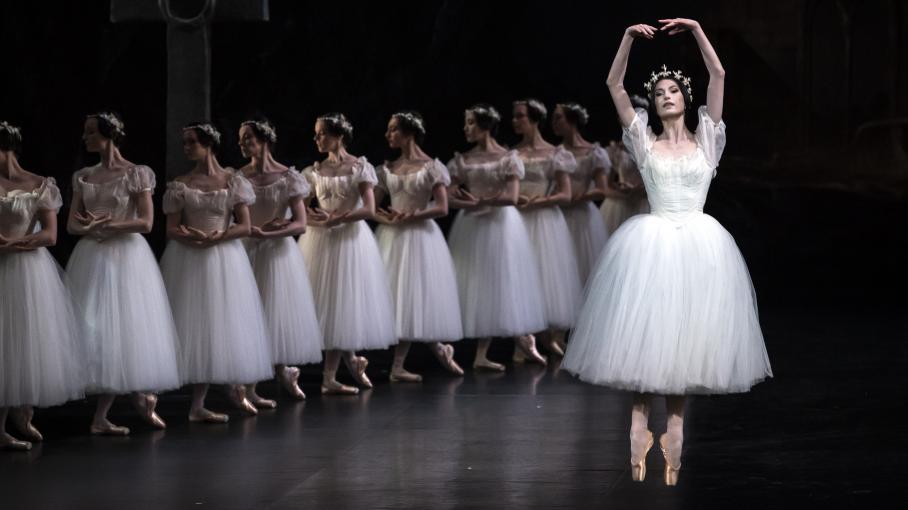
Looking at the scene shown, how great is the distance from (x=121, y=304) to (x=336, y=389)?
153 centimetres

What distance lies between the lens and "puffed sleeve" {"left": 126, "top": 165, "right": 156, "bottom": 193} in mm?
7004

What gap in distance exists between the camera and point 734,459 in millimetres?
6191

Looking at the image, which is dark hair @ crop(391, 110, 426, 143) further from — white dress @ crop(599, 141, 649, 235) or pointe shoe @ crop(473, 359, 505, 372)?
white dress @ crop(599, 141, 649, 235)

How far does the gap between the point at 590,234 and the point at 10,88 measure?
154 inches

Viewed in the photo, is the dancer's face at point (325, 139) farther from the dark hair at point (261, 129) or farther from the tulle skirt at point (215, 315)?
the tulle skirt at point (215, 315)

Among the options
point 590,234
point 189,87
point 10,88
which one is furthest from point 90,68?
point 590,234

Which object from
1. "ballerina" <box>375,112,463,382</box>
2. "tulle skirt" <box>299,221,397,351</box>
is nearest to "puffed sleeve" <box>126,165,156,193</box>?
"tulle skirt" <box>299,221,397,351</box>

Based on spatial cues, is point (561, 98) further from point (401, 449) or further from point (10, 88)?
point (401, 449)

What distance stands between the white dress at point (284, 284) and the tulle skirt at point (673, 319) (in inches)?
93.3

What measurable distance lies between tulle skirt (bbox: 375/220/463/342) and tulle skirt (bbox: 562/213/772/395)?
300 cm

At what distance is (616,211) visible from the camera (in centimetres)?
1054

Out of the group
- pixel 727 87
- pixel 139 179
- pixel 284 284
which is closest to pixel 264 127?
pixel 284 284

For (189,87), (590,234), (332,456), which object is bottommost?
(332,456)

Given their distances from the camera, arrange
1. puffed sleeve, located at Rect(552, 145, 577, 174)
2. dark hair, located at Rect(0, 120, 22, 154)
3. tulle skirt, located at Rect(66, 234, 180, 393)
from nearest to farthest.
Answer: dark hair, located at Rect(0, 120, 22, 154)
tulle skirt, located at Rect(66, 234, 180, 393)
puffed sleeve, located at Rect(552, 145, 577, 174)
